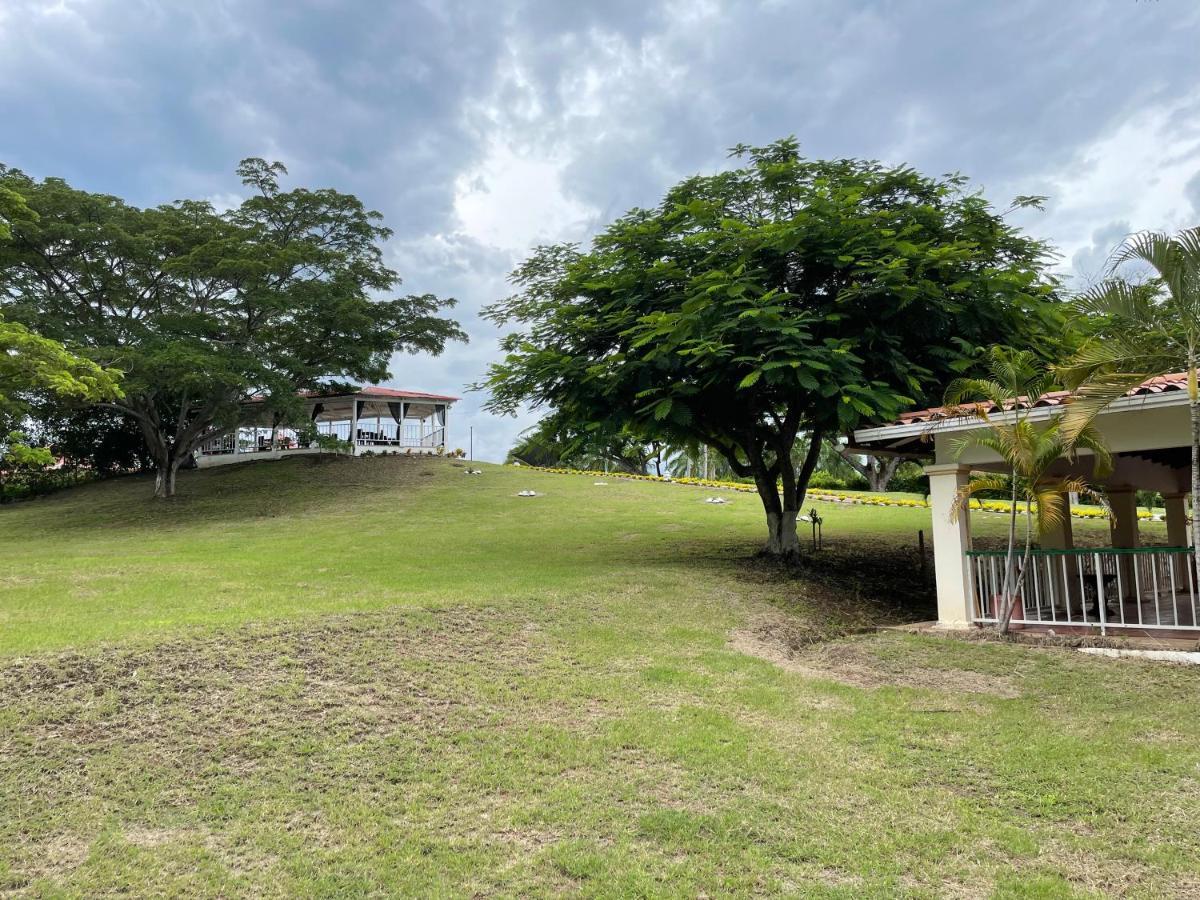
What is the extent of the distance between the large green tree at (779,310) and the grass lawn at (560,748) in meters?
3.10

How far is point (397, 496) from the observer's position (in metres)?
24.6

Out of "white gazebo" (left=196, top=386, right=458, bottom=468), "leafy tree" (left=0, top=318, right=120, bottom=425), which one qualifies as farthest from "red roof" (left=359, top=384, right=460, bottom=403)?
"leafy tree" (left=0, top=318, right=120, bottom=425)

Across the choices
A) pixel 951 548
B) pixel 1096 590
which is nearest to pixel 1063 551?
pixel 1096 590

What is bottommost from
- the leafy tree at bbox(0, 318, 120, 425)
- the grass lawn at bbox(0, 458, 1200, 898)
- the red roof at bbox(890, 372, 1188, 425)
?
the grass lawn at bbox(0, 458, 1200, 898)

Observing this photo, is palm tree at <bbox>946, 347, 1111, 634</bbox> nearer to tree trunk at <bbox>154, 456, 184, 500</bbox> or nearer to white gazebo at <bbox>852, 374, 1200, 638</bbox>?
white gazebo at <bbox>852, 374, 1200, 638</bbox>

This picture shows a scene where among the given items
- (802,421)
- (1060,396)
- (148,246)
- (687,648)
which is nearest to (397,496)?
(148,246)

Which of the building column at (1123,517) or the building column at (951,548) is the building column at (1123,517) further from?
the building column at (951,548)

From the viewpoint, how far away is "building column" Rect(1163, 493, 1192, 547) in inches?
513

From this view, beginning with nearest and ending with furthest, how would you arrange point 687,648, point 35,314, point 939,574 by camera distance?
point 687,648
point 939,574
point 35,314

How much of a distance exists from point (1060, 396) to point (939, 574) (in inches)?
96.9

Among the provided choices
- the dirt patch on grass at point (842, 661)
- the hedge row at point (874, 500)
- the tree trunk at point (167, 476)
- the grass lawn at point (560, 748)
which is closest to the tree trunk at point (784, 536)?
the grass lawn at point (560, 748)

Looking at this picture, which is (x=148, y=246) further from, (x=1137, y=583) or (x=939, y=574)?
(x=1137, y=583)

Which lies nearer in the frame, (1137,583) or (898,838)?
(898,838)

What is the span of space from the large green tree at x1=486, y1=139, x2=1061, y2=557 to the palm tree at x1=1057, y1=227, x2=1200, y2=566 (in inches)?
102
